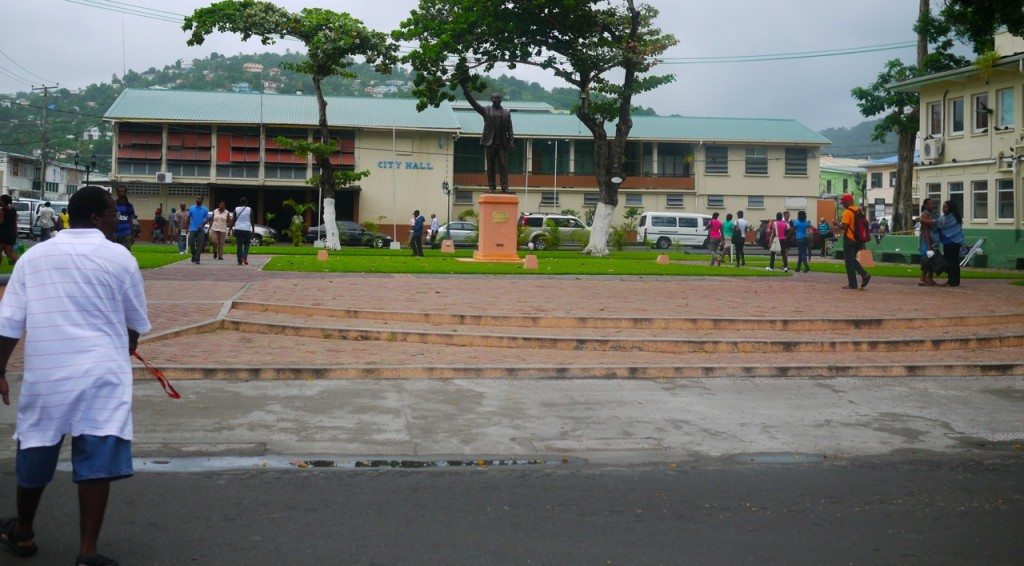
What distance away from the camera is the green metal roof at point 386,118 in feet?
168

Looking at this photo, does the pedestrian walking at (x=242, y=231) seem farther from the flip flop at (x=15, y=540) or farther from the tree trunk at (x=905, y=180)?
the tree trunk at (x=905, y=180)

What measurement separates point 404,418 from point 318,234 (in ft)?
125

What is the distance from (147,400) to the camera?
8.43m

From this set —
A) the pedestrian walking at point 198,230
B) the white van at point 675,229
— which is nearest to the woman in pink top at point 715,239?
the pedestrian walking at point 198,230

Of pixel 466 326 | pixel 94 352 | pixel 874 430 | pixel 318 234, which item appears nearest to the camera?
pixel 94 352

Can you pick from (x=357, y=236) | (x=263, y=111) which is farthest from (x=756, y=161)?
(x=263, y=111)

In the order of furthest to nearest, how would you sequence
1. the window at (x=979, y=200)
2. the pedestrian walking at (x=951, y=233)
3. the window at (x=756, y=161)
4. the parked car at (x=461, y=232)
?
1. the window at (x=756, y=161)
2. the parked car at (x=461, y=232)
3. the window at (x=979, y=200)
4. the pedestrian walking at (x=951, y=233)

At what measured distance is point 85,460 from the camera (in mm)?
4371

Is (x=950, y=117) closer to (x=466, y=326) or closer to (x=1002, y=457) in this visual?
(x=466, y=326)

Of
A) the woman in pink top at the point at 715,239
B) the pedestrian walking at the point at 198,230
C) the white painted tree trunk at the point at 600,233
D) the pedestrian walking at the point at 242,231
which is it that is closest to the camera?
the pedestrian walking at the point at 198,230

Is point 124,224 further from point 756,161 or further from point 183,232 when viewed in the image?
point 756,161

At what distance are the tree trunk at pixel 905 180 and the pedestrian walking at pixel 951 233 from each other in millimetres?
20950

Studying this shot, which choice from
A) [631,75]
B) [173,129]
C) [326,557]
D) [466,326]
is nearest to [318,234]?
[173,129]

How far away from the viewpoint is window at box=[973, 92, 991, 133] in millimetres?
34438
